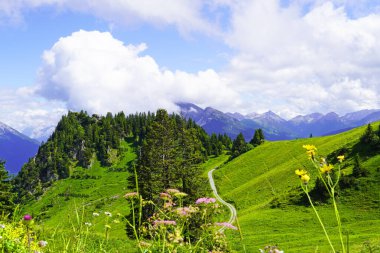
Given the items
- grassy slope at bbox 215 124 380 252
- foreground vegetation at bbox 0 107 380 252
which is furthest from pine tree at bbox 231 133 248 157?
grassy slope at bbox 215 124 380 252

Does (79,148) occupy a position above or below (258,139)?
above

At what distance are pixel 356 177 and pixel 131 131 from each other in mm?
148001

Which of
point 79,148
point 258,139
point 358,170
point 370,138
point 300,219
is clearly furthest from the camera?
point 79,148

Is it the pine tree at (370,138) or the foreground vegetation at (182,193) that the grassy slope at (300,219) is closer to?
the foreground vegetation at (182,193)

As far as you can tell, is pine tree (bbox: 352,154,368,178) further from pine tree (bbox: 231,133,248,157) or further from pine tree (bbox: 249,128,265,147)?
pine tree (bbox: 249,128,265,147)

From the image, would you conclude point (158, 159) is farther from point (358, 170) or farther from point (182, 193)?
point (358, 170)

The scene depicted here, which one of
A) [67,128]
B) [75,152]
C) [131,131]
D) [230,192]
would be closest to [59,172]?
[75,152]

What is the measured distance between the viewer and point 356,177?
63.2 metres

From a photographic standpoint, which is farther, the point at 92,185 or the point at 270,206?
the point at 92,185

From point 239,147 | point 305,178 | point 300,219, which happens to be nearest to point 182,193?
point 305,178

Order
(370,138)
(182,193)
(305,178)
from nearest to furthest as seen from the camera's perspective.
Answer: (305,178)
(182,193)
(370,138)

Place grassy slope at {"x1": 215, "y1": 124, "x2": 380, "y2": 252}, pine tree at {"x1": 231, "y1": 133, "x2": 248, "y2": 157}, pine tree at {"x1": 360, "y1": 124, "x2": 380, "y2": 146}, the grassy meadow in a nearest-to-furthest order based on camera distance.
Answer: the grassy meadow < grassy slope at {"x1": 215, "y1": 124, "x2": 380, "y2": 252} < pine tree at {"x1": 360, "y1": 124, "x2": 380, "y2": 146} < pine tree at {"x1": 231, "y1": 133, "x2": 248, "y2": 157}

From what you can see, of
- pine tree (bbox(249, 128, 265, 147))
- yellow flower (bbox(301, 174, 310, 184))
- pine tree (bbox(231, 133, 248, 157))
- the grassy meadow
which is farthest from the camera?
pine tree (bbox(249, 128, 265, 147))

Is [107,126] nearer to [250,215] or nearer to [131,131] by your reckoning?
[131,131]
